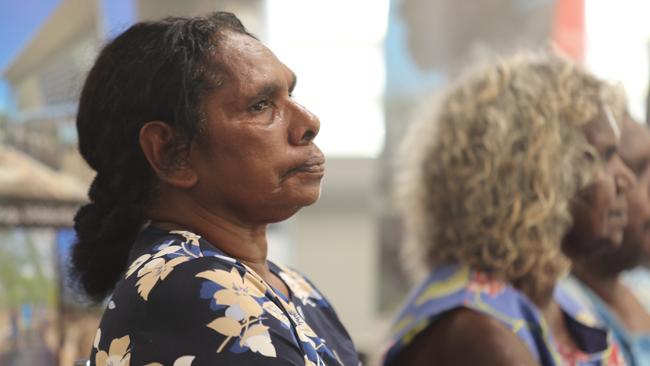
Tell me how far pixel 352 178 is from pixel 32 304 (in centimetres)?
217

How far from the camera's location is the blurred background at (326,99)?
1501 millimetres

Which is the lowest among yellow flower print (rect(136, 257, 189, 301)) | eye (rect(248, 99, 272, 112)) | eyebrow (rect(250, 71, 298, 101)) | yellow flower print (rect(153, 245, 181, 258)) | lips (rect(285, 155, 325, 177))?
yellow flower print (rect(136, 257, 189, 301))

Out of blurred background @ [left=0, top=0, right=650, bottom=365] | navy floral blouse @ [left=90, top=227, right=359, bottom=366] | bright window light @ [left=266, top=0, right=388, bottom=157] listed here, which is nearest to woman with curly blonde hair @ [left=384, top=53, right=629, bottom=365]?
blurred background @ [left=0, top=0, right=650, bottom=365]

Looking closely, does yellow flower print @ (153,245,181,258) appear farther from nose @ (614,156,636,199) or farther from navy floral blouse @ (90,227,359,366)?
nose @ (614,156,636,199)

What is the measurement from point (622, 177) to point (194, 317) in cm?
117

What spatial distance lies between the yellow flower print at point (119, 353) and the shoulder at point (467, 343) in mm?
769

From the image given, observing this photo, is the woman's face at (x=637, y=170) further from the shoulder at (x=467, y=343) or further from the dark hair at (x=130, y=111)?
the dark hair at (x=130, y=111)

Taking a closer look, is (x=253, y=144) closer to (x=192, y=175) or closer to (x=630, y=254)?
(x=192, y=175)

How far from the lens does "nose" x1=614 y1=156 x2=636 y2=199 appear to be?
1642 millimetres

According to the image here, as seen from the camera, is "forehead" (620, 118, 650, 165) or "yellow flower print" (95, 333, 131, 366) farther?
"forehead" (620, 118, 650, 165)

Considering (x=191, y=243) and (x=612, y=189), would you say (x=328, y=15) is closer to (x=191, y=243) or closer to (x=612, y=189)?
(x=612, y=189)

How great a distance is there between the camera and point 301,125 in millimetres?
931

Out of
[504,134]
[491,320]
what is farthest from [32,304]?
[504,134]

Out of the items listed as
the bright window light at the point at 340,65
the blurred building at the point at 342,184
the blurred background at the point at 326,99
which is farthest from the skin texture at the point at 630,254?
the bright window light at the point at 340,65
